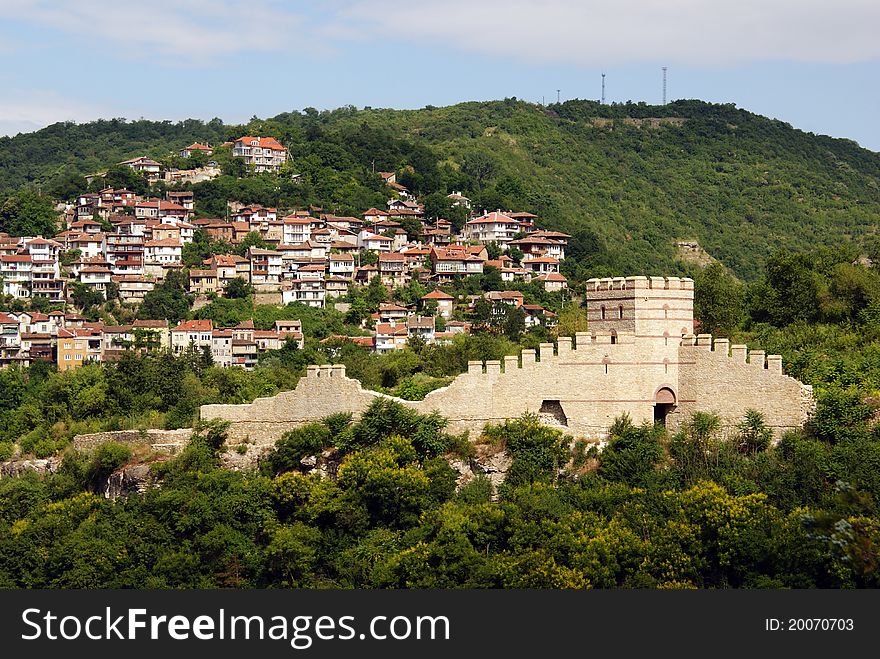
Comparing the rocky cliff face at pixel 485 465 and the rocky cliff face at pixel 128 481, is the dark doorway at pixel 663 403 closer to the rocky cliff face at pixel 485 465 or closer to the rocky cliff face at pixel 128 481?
the rocky cliff face at pixel 485 465

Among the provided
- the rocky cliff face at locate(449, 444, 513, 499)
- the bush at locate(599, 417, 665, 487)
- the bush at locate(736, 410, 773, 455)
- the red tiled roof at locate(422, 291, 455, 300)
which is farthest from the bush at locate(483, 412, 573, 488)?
the red tiled roof at locate(422, 291, 455, 300)

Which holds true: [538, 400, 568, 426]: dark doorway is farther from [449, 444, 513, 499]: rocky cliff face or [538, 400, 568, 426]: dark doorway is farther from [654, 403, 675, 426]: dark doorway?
[654, 403, 675, 426]: dark doorway

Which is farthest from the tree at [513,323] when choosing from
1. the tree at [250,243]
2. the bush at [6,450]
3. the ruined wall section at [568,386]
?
the ruined wall section at [568,386]

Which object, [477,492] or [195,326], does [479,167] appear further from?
[477,492]

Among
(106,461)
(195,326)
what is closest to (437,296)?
(195,326)

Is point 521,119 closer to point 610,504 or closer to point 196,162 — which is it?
point 196,162

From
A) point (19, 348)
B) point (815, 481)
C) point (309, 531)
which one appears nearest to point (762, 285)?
point (815, 481)
